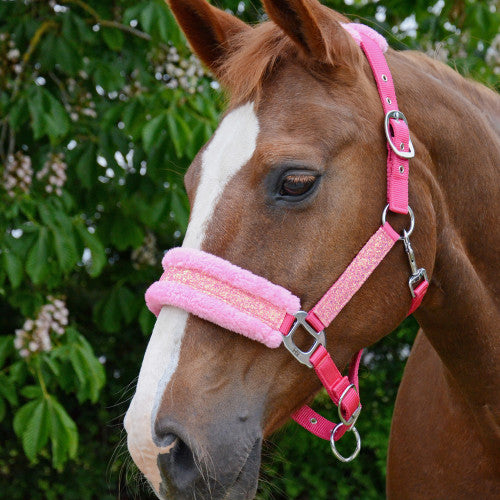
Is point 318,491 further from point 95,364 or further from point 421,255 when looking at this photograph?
point 421,255

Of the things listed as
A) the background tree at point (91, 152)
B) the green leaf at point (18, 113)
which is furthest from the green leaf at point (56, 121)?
the green leaf at point (18, 113)

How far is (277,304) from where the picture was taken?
1.47m

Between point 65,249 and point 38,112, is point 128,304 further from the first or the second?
point 38,112

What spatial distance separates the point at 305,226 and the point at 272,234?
8 centimetres

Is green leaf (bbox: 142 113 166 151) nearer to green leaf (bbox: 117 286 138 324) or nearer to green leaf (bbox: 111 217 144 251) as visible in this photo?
green leaf (bbox: 111 217 144 251)

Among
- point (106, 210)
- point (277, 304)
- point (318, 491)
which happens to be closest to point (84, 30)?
point (106, 210)

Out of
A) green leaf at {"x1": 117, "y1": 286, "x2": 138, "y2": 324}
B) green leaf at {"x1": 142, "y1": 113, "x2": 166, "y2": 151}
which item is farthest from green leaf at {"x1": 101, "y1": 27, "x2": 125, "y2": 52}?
green leaf at {"x1": 117, "y1": 286, "x2": 138, "y2": 324}

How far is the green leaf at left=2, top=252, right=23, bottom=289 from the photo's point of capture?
2832 mm

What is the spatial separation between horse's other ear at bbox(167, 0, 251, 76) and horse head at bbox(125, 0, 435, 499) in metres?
0.24

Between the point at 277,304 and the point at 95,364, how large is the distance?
1.73 m

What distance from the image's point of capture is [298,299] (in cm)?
150

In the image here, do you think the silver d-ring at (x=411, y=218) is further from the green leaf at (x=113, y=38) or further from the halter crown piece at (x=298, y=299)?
the green leaf at (x=113, y=38)

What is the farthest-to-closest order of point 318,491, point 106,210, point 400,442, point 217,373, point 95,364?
point 318,491 < point 106,210 < point 95,364 < point 400,442 < point 217,373

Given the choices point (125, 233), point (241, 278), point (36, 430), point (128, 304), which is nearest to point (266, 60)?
point (241, 278)
